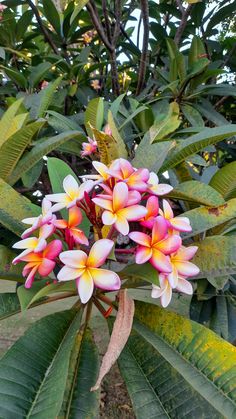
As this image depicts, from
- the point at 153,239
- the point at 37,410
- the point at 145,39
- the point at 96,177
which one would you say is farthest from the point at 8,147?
the point at 145,39

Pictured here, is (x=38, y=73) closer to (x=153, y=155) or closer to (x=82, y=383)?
(x=153, y=155)

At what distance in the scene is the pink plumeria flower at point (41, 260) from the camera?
579 millimetres

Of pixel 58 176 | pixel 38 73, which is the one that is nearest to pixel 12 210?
pixel 58 176

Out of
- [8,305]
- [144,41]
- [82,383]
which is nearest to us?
[82,383]

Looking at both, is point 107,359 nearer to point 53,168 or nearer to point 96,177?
point 96,177

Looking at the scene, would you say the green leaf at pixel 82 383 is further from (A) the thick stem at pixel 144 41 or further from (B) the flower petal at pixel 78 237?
(A) the thick stem at pixel 144 41

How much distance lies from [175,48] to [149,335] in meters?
1.16

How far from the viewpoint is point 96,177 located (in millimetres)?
672

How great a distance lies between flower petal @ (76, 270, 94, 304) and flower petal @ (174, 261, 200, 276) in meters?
0.15

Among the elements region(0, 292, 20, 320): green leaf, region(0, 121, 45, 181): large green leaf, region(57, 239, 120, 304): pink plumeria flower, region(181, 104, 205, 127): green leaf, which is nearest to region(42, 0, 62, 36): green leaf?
region(181, 104, 205, 127): green leaf

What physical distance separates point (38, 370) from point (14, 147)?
1.53 feet

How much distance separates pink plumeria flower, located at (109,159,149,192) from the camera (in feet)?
2.09

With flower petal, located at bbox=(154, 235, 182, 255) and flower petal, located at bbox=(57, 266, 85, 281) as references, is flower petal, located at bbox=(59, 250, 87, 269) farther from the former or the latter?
flower petal, located at bbox=(154, 235, 182, 255)

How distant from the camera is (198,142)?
2.65 ft
